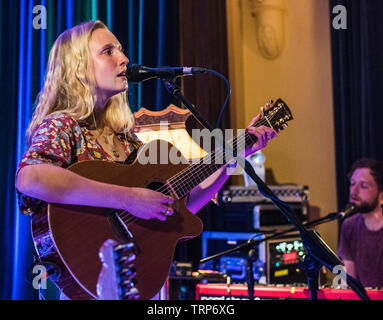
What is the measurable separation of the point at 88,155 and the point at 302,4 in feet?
13.3

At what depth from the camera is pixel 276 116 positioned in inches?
79.1

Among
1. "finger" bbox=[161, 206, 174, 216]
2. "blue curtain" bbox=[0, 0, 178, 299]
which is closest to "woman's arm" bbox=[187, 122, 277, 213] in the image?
"finger" bbox=[161, 206, 174, 216]

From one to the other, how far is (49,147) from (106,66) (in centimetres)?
44

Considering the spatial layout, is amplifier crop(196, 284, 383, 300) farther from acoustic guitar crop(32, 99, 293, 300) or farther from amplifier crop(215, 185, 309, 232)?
A: amplifier crop(215, 185, 309, 232)

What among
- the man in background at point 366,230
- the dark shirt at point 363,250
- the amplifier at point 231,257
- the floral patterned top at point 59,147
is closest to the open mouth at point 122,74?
the floral patterned top at point 59,147

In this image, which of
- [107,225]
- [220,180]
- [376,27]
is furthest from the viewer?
[376,27]

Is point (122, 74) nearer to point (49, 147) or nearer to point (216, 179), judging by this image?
point (49, 147)

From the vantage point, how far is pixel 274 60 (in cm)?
521

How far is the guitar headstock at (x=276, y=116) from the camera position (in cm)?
200

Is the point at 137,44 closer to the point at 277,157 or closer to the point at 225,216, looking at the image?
the point at 225,216

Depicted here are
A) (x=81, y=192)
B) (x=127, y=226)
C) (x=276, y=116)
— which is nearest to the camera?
(x=81, y=192)

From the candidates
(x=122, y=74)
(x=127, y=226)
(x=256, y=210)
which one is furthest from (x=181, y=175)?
(x=256, y=210)

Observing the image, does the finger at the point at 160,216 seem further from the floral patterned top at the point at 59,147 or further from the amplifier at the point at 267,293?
the amplifier at the point at 267,293
